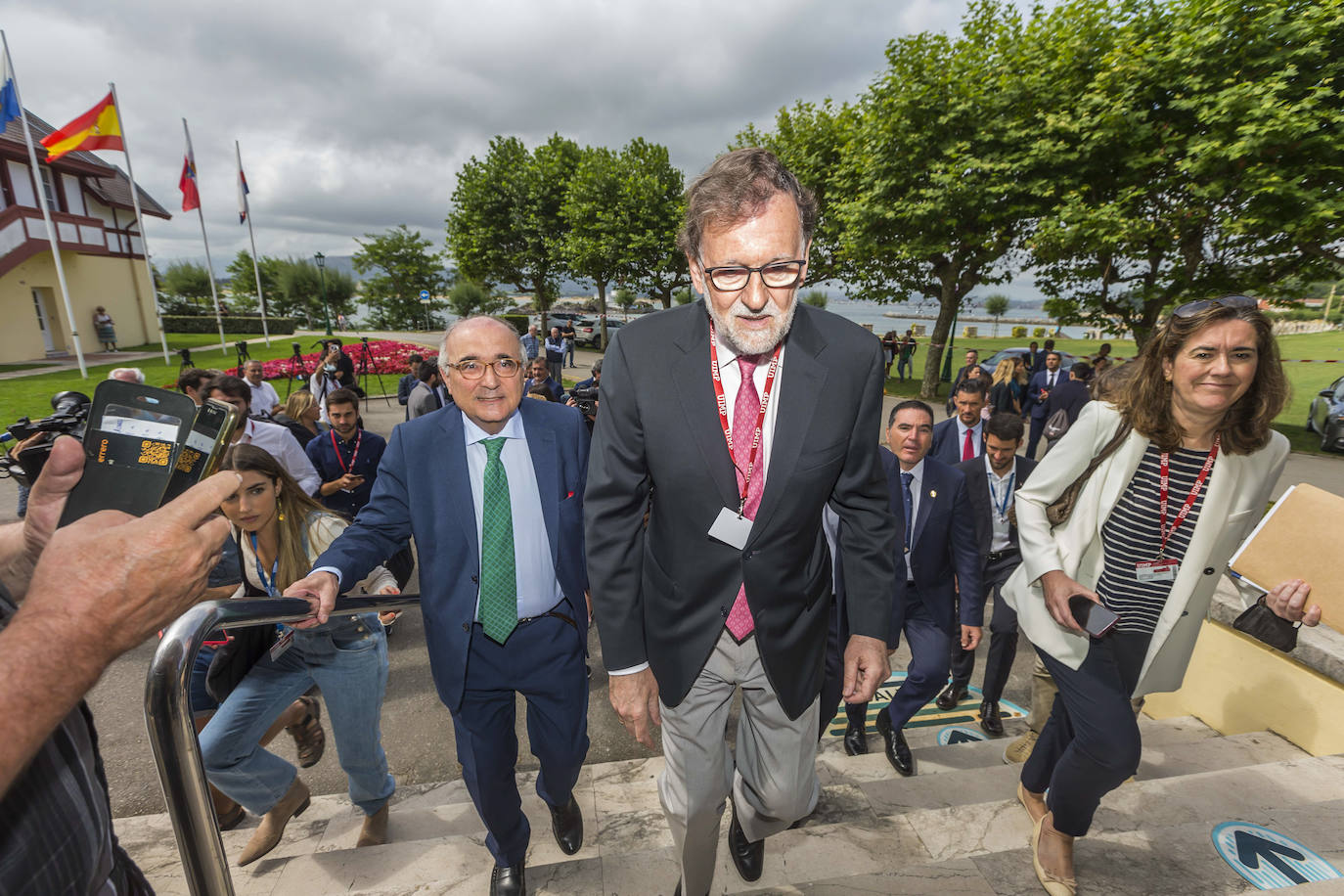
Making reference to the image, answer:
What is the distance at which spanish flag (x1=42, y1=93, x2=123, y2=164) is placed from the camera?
14.5m

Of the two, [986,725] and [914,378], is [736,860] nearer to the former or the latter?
[986,725]

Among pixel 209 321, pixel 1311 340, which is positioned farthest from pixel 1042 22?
pixel 209 321

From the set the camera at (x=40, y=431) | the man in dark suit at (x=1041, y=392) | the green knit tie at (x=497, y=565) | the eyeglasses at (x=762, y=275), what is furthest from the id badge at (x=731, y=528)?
the man in dark suit at (x=1041, y=392)

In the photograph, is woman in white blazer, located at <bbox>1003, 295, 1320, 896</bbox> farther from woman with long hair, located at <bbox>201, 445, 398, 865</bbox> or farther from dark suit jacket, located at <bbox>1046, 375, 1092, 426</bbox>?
dark suit jacket, located at <bbox>1046, 375, 1092, 426</bbox>

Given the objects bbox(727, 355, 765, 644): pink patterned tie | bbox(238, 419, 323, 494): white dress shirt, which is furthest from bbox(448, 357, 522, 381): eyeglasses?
bbox(238, 419, 323, 494): white dress shirt

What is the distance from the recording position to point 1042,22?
45.7 ft

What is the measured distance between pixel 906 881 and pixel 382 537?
7.86ft

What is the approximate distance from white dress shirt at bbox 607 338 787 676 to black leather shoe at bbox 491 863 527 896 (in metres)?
1.15

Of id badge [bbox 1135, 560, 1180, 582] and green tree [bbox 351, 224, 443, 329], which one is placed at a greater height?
green tree [bbox 351, 224, 443, 329]

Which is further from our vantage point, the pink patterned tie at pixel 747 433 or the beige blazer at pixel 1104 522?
the beige blazer at pixel 1104 522

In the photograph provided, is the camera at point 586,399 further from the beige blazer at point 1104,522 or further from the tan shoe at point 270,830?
the beige blazer at point 1104,522

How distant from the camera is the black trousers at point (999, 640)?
3816 millimetres

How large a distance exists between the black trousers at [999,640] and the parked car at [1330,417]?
487 inches


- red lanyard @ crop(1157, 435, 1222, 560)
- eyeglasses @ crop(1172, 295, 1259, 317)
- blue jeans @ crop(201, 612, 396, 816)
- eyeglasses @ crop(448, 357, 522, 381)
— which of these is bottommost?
blue jeans @ crop(201, 612, 396, 816)
